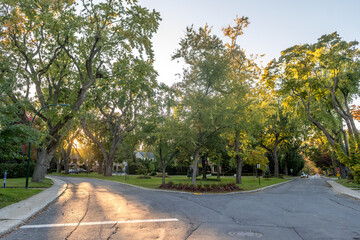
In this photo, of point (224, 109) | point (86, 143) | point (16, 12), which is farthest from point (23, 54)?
point (86, 143)

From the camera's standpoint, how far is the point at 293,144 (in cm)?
5750

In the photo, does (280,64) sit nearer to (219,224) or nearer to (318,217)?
(318,217)

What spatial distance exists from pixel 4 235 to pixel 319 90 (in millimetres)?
29823

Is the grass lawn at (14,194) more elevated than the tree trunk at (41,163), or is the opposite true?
the tree trunk at (41,163)

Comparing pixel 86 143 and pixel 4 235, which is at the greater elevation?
pixel 86 143

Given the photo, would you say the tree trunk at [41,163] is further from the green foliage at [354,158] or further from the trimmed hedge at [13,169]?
the green foliage at [354,158]

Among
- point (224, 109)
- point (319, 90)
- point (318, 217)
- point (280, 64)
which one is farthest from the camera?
point (319, 90)

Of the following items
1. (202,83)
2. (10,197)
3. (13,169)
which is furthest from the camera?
(13,169)

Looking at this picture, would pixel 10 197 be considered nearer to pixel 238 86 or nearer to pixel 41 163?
pixel 41 163

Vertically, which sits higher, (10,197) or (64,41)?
(64,41)

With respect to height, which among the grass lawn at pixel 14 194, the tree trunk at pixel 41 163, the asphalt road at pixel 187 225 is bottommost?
the grass lawn at pixel 14 194

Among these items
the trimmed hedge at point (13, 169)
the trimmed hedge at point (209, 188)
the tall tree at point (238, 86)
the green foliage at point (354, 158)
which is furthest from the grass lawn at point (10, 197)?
the green foliage at point (354, 158)

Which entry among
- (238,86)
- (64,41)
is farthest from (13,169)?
(238,86)

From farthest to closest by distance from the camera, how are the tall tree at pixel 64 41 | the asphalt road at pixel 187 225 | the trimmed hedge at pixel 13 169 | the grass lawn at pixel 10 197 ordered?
the trimmed hedge at pixel 13 169
the tall tree at pixel 64 41
the grass lawn at pixel 10 197
the asphalt road at pixel 187 225
